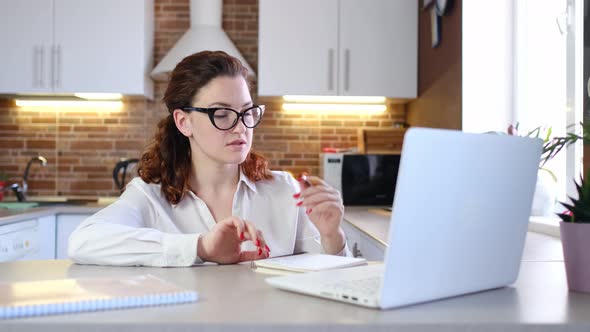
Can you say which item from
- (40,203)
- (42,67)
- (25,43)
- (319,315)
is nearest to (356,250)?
(40,203)

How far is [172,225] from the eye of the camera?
1892 mm

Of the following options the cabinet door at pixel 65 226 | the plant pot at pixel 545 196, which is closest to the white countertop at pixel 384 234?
the plant pot at pixel 545 196

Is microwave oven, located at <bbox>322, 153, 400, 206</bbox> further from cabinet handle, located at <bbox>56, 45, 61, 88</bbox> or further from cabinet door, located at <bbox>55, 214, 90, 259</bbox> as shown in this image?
cabinet handle, located at <bbox>56, 45, 61, 88</bbox>

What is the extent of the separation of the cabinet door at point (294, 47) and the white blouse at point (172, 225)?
2.02 metres

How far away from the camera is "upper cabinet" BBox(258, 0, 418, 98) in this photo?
4.11m

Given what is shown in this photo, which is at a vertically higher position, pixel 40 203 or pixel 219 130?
pixel 219 130

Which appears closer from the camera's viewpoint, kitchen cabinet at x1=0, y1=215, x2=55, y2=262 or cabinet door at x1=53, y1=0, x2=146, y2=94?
kitchen cabinet at x1=0, y1=215, x2=55, y2=262

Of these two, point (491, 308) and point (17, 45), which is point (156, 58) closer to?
point (17, 45)

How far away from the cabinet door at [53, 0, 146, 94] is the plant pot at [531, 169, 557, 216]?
8.36 ft

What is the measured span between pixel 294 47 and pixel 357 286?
3242mm

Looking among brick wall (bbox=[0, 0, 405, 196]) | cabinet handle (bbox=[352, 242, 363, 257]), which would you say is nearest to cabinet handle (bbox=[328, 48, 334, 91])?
brick wall (bbox=[0, 0, 405, 196])

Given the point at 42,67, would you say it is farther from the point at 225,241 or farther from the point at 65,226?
the point at 225,241

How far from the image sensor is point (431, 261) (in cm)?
96

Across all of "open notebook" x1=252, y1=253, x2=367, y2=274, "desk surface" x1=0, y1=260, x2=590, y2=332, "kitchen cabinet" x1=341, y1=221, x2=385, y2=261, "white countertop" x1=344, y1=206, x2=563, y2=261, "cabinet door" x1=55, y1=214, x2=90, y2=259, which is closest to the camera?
"desk surface" x1=0, y1=260, x2=590, y2=332
